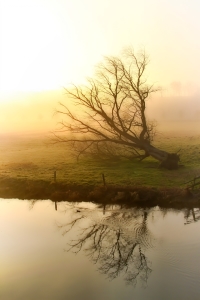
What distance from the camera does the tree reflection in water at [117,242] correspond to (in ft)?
32.1

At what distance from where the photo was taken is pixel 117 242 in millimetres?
11398

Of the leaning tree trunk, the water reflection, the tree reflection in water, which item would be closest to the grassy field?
the leaning tree trunk

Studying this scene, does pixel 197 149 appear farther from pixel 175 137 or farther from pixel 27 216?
pixel 27 216

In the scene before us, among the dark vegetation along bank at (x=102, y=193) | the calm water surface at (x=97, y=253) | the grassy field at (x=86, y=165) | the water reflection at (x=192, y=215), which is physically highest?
the grassy field at (x=86, y=165)

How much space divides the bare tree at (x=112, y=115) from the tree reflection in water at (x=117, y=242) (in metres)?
4.85

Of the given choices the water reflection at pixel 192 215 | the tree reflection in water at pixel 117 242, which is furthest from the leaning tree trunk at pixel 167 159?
the tree reflection in water at pixel 117 242

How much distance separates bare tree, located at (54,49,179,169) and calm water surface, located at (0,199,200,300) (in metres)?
4.23

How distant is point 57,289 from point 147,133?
10.8 m

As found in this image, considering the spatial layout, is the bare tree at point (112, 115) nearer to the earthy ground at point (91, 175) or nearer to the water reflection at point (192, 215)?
the earthy ground at point (91, 175)

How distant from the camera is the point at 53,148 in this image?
1845 cm

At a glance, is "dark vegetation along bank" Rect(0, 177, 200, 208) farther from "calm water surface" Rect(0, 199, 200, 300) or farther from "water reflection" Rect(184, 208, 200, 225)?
"calm water surface" Rect(0, 199, 200, 300)

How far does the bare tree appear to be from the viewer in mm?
17812

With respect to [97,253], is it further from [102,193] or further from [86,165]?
[86,165]

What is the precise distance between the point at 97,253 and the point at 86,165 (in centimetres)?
751
